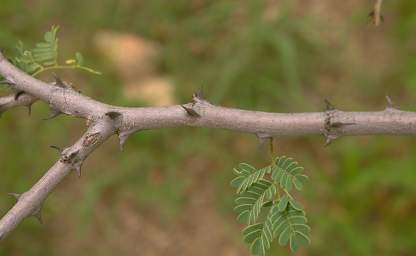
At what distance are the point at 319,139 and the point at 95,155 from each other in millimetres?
1184

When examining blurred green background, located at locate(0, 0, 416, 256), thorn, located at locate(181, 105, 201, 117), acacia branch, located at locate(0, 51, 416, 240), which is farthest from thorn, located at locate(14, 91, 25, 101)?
blurred green background, located at locate(0, 0, 416, 256)

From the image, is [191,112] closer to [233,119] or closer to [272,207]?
[233,119]

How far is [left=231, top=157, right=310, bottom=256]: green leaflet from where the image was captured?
1.25 m

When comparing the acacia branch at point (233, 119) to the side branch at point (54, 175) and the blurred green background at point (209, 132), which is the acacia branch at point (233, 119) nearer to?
the side branch at point (54, 175)

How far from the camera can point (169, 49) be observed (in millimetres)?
3455

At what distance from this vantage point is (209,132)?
10.5ft

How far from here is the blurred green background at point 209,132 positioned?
296 centimetres

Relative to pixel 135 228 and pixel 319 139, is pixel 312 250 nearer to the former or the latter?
pixel 319 139

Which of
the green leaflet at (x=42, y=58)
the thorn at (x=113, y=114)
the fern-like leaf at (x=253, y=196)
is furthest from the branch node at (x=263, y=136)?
the green leaflet at (x=42, y=58)

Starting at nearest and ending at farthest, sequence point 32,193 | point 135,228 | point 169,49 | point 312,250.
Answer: point 32,193 → point 312,250 → point 135,228 → point 169,49

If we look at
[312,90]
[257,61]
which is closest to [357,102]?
[312,90]

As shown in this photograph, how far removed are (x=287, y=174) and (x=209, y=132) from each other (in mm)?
1902

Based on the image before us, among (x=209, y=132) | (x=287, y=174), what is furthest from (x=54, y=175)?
(x=209, y=132)

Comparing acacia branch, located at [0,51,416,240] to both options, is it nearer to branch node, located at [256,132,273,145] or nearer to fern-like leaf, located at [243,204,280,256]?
branch node, located at [256,132,273,145]
